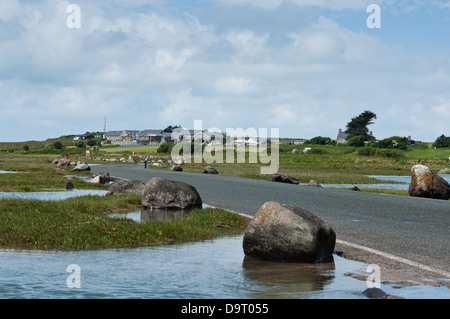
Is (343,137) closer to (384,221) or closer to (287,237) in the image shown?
(384,221)

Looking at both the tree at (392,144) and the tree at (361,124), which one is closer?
the tree at (392,144)

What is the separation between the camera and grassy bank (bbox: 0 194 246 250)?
13891 millimetres

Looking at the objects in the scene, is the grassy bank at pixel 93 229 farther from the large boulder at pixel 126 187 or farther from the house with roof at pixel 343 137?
the house with roof at pixel 343 137

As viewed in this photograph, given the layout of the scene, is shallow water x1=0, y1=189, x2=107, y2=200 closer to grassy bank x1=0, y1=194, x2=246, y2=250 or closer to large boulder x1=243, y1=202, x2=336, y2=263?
grassy bank x1=0, y1=194, x2=246, y2=250

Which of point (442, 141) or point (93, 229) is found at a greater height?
point (442, 141)

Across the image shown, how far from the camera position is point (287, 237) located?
1172 cm

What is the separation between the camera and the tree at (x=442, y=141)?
142m

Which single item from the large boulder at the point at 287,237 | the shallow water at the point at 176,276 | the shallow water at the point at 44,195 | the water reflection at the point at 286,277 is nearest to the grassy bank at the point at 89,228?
the shallow water at the point at 176,276

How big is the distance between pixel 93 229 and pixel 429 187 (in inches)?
887

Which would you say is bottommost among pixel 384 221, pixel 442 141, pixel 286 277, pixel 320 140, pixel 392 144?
pixel 286 277

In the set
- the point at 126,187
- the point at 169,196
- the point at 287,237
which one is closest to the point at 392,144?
the point at 126,187

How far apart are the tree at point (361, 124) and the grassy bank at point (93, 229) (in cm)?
15366
